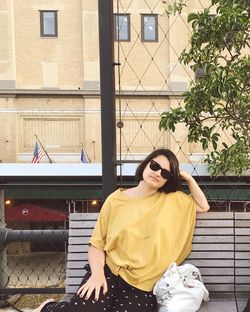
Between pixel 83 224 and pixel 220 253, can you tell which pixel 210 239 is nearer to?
pixel 220 253

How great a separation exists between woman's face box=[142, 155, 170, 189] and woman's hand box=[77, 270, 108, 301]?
53 centimetres

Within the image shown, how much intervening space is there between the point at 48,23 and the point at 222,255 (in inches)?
792

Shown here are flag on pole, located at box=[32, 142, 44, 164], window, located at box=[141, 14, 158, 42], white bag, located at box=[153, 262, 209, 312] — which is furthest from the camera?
window, located at box=[141, 14, 158, 42]

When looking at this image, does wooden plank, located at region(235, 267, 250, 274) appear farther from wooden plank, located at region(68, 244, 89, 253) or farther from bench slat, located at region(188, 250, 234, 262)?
wooden plank, located at region(68, 244, 89, 253)

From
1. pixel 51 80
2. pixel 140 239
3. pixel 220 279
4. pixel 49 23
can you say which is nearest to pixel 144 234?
pixel 140 239

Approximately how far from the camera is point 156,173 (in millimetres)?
2357

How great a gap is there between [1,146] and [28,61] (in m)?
4.05

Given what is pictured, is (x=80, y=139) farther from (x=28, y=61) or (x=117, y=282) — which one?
(x=117, y=282)

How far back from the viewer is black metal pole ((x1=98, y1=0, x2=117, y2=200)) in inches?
104

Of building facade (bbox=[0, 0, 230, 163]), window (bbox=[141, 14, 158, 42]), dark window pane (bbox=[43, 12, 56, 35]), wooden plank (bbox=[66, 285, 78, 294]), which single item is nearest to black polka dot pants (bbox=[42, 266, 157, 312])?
wooden plank (bbox=[66, 285, 78, 294])

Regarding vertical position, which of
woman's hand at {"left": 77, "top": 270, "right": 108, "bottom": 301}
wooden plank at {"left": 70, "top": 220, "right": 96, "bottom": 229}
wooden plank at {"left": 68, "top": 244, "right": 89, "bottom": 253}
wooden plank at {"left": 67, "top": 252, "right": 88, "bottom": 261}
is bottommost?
woman's hand at {"left": 77, "top": 270, "right": 108, "bottom": 301}

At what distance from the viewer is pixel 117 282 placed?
2301 millimetres

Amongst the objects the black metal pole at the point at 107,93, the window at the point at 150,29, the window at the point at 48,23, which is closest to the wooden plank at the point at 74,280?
the black metal pole at the point at 107,93

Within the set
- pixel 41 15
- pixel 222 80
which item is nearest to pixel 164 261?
pixel 222 80
